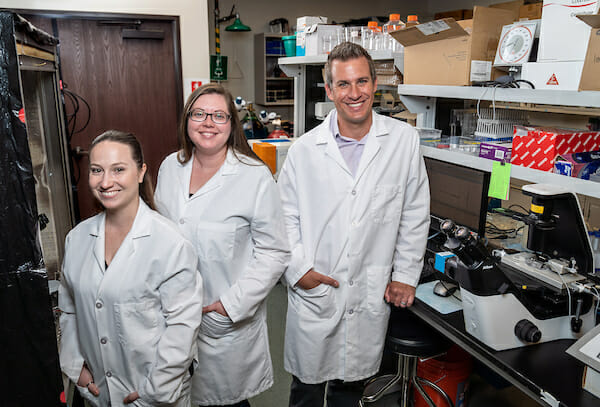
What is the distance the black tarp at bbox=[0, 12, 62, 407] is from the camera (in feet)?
3.25

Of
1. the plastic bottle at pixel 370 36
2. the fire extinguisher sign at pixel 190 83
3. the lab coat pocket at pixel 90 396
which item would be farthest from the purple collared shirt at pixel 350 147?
the fire extinguisher sign at pixel 190 83

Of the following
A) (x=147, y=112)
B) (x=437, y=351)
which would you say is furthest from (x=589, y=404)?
(x=147, y=112)

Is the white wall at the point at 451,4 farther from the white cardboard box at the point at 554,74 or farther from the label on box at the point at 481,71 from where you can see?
the white cardboard box at the point at 554,74

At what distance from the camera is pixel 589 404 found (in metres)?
1.17

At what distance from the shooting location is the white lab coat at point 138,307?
3.99 ft

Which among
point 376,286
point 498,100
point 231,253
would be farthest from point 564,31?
point 231,253

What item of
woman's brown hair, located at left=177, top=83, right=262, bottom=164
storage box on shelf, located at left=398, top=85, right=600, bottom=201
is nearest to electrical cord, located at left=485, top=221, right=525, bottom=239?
storage box on shelf, located at left=398, top=85, right=600, bottom=201

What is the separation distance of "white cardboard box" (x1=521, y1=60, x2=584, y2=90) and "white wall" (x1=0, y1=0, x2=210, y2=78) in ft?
9.00

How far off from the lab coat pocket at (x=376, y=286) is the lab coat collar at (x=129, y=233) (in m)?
0.80

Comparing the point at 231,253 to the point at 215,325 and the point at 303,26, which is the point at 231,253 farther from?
the point at 303,26

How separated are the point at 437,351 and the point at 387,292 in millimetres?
322

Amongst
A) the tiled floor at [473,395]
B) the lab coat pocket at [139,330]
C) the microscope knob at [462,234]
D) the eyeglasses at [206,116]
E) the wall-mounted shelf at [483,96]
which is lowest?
the tiled floor at [473,395]

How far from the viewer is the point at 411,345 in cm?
175

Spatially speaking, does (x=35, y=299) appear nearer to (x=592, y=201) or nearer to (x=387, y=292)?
(x=387, y=292)
